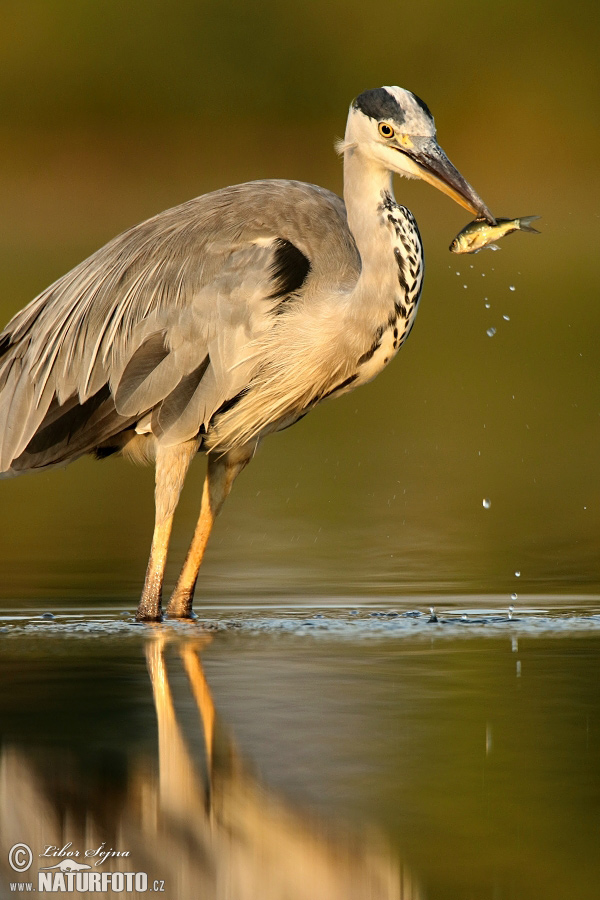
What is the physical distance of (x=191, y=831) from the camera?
422 cm

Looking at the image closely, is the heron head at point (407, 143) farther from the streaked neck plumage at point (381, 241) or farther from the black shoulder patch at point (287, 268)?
the black shoulder patch at point (287, 268)

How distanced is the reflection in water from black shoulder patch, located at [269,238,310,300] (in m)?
2.80

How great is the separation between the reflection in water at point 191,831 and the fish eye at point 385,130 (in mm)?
3236

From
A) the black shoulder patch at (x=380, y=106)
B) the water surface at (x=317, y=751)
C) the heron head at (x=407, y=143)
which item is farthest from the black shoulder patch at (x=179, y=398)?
the black shoulder patch at (x=380, y=106)

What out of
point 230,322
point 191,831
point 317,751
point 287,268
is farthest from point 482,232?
point 191,831

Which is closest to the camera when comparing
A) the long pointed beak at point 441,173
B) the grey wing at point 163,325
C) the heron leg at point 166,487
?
the long pointed beak at point 441,173

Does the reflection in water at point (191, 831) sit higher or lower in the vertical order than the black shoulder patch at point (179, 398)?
lower

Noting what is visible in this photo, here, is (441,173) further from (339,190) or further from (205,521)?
(339,190)

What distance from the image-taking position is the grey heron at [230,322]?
7191 millimetres

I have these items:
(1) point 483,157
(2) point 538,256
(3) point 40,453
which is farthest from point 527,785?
(1) point 483,157

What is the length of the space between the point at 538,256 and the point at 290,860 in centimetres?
2846

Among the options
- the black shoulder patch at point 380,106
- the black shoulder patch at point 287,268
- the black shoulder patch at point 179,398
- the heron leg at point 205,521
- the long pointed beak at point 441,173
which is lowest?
the heron leg at point 205,521

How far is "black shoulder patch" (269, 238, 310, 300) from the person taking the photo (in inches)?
283

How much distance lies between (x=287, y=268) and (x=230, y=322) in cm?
32
